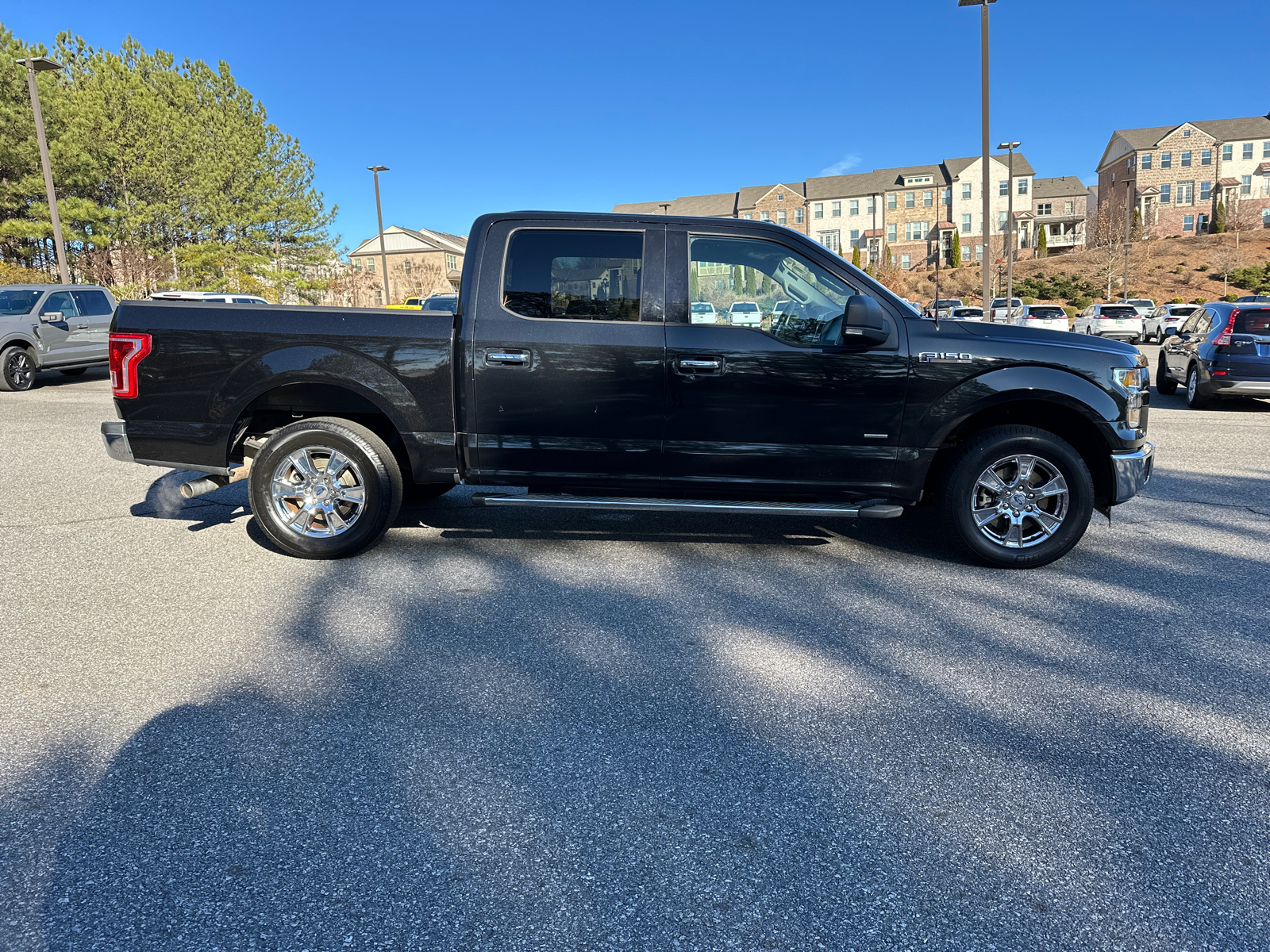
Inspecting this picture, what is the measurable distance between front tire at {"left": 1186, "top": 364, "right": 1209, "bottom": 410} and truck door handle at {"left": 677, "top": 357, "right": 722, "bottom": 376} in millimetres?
11198

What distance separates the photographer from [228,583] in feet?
15.9

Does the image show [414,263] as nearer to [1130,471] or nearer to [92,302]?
[92,302]

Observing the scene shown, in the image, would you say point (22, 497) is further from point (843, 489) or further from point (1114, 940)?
point (1114, 940)

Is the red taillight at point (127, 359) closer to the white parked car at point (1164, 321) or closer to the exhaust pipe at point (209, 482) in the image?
the exhaust pipe at point (209, 482)

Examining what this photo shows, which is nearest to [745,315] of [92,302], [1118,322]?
[92,302]

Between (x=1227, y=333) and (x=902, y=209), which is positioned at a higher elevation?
(x=902, y=209)

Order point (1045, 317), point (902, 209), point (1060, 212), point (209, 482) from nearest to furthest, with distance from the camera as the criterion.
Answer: point (209, 482)
point (1045, 317)
point (902, 209)
point (1060, 212)

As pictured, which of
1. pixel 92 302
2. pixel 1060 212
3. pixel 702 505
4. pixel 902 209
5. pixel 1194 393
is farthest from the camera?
pixel 1060 212

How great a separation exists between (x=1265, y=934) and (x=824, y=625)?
7.29 feet

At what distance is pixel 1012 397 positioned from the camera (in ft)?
16.4

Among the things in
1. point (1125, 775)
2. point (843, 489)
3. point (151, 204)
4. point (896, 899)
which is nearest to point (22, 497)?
point (843, 489)

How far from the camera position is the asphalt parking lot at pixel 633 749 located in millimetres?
2201

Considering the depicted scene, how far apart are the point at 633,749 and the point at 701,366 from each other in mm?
2548

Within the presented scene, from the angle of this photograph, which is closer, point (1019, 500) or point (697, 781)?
point (697, 781)
